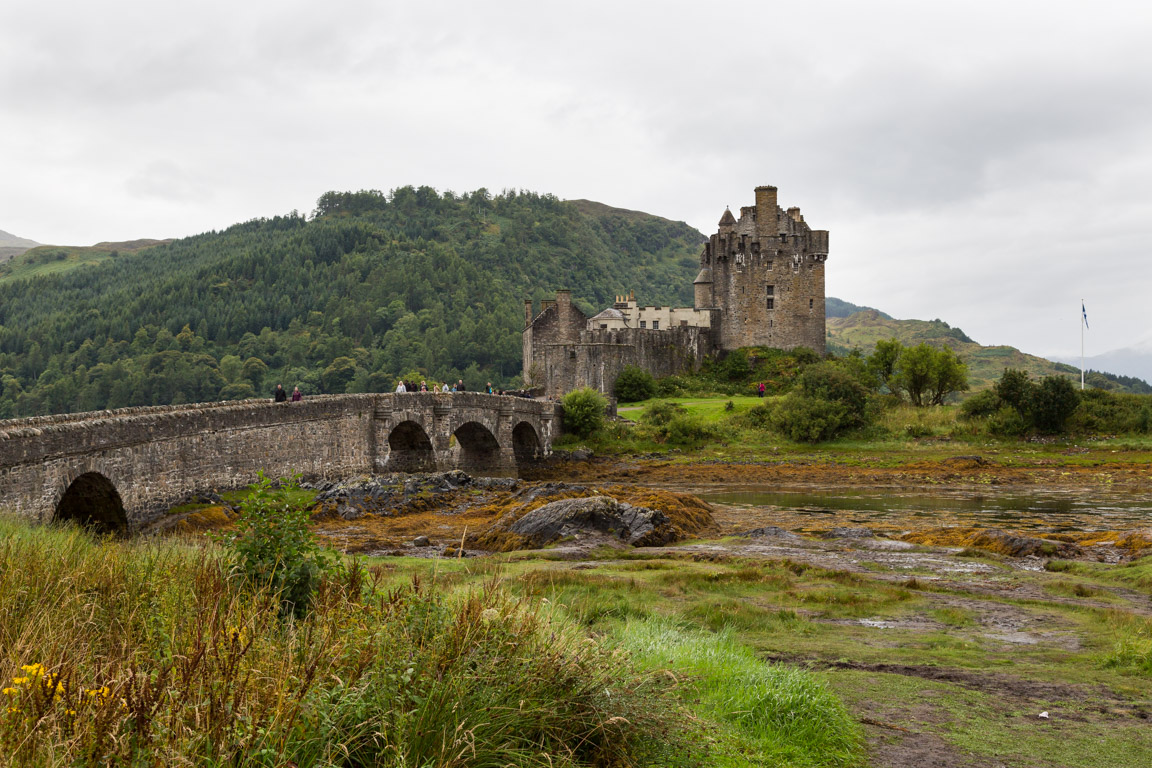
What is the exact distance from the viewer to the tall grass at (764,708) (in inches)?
281

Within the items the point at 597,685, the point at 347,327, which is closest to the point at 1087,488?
the point at 597,685

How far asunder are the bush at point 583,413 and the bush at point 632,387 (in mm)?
9980

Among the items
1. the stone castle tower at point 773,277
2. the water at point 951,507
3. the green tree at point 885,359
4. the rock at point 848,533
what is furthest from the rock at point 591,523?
the stone castle tower at point 773,277

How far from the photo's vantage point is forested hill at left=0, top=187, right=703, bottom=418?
92.0 meters

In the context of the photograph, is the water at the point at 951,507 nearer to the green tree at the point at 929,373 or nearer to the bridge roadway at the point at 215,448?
the bridge roadway at the point at 215,448

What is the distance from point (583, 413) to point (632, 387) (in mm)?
11396

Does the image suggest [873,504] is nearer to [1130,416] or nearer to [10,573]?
[1130,416]

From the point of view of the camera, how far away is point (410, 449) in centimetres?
3909

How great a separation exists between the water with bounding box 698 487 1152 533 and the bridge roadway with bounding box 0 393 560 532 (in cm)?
1138

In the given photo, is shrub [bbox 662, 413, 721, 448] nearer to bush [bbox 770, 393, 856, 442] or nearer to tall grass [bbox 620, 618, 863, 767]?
bush [bbox 770, 393, 856, 442]

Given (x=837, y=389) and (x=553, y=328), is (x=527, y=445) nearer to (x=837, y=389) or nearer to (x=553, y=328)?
(x=837, y=389)

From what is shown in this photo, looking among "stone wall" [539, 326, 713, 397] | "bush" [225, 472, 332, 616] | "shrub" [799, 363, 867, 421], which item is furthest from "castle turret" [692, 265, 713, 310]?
"bush" [225, 472, 332, 616]

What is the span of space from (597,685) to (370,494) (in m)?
24.2

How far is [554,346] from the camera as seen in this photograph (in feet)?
208
